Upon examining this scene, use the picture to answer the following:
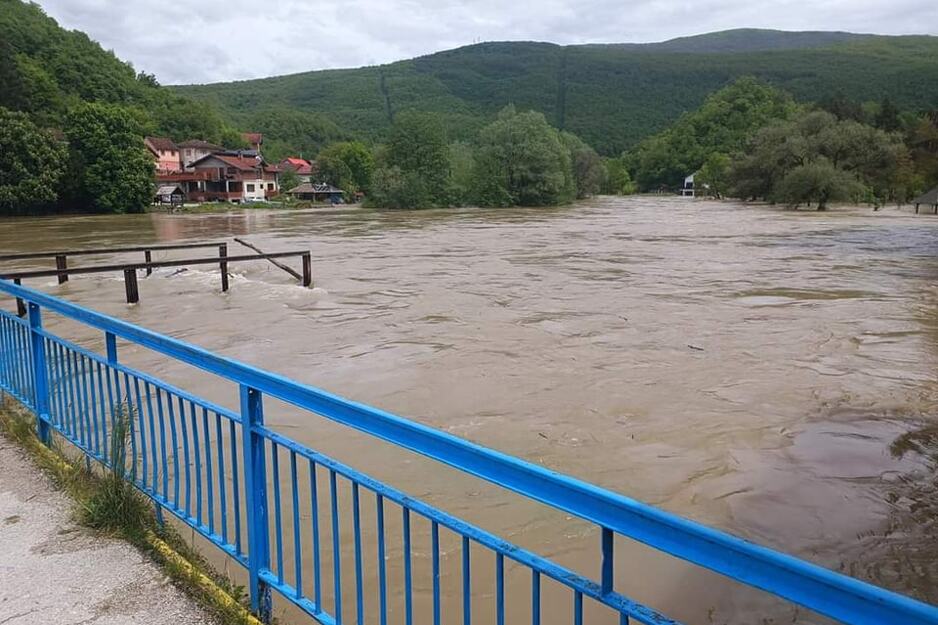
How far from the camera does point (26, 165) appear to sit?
60344 mm

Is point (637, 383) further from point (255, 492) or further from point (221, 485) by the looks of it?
point (255, 492)

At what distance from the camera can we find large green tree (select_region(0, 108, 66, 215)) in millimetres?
59000

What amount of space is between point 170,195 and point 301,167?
148 ft

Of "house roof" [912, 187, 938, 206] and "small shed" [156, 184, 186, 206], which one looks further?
"small shed" [156, 184, 186, 206]

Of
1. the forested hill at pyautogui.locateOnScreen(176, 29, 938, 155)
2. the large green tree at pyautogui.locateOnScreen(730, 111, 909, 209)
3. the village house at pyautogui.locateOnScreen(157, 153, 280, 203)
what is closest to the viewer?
the large green tree at pyautogui.locateOnScreen(730, 111, 909, 209)

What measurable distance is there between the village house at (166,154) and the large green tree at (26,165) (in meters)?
37.3

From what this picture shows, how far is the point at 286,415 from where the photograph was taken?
7.86m

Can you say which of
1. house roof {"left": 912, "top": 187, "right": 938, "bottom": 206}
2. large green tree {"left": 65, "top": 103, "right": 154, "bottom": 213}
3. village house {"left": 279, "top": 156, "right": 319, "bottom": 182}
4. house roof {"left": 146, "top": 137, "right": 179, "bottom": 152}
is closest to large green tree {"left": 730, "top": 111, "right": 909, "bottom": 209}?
house roof {"left": 912, "top": 187, "right": 938, "bottom": 206}

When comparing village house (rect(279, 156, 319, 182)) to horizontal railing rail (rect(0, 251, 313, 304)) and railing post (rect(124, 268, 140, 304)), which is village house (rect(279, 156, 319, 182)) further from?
railing post (rect(124, 268, 140, 304))

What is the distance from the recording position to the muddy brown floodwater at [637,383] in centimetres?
510

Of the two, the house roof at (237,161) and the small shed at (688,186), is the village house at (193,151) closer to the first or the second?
the house roof at (237,161)

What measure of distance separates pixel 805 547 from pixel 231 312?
1194cm

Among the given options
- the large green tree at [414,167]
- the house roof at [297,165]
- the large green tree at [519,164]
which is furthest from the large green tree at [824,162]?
the house roof at [297,165]

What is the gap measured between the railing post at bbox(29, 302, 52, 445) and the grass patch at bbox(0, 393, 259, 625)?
0.44 feet
